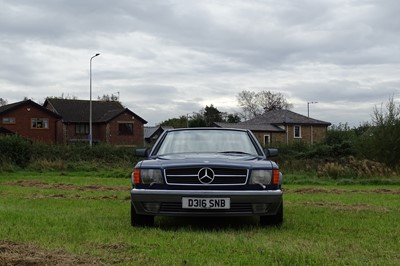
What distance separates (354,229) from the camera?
7.36 m

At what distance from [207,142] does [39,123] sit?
58.6m

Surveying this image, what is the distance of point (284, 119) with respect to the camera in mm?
77062

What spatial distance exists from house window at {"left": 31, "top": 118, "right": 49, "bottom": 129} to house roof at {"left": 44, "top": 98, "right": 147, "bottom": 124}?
4197 mm

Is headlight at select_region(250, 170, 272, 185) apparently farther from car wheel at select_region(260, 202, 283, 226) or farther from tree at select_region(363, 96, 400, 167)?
tree at select_region(363, 96, 400, 167)

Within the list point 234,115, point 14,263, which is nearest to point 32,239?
point 14,263

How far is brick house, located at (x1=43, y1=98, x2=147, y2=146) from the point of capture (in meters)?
67.8

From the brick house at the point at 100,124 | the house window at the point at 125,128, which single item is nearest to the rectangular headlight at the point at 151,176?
the brick house at the point at 100,124

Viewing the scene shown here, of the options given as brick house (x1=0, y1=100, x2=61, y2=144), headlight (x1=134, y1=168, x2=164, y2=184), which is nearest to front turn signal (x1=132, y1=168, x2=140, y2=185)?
headlight (x1=134, y1=168, x2=164, y2=184)

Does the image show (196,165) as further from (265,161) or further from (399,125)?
(399,125)

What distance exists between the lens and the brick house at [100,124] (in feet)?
223

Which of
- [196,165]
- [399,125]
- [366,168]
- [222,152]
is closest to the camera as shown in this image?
[196,165]

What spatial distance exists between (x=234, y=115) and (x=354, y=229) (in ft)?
352

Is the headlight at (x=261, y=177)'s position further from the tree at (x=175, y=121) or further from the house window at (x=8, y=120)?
the tree at (x=175, y=121)

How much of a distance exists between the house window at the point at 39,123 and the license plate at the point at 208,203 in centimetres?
5960
